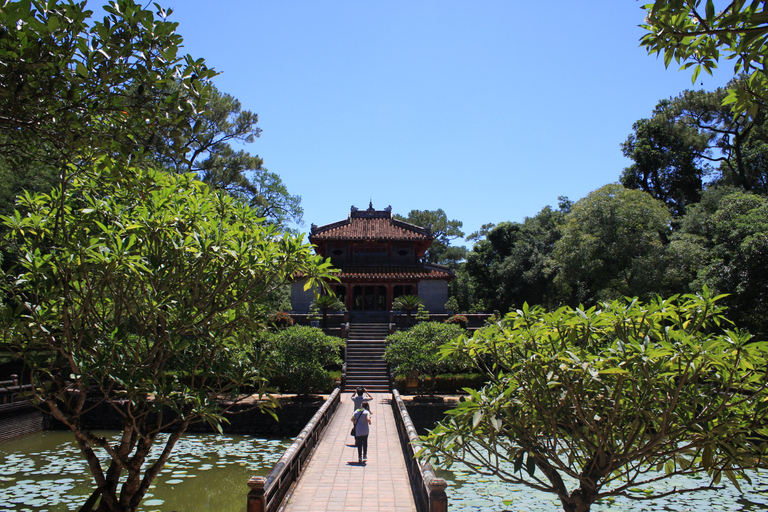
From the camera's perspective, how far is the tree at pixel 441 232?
59.3 m

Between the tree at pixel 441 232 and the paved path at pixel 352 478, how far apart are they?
46.3 meters

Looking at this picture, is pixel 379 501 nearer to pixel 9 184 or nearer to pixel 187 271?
pixel 187 271

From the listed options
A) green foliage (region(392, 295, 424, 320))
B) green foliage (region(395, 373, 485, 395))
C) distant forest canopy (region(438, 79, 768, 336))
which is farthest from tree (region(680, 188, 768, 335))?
green foliage (region(392, 295, 424, 320))

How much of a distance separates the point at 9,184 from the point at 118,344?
24933 mm

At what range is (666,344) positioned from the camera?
3354 millimetres

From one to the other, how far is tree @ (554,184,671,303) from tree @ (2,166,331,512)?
23507 mm

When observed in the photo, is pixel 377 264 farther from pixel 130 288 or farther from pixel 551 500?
A: pixel 130 288

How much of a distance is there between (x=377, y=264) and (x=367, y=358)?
10814 millimetres

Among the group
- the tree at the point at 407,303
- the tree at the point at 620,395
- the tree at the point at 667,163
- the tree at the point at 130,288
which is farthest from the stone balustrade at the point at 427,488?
the tree at the point at 667,163

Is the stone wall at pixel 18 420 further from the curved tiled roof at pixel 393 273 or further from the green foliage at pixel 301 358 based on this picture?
the curved tiled roof at pixel 393 273

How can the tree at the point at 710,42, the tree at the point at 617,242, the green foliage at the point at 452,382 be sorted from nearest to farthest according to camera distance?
the tree at the point at 710,42
the green foliage at the point at 452,382
the tree at the point at 617,242

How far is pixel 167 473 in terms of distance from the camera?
38.1ft

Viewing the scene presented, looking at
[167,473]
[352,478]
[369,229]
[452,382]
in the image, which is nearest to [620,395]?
[352,478]

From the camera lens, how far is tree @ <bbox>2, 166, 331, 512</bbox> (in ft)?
13.7
